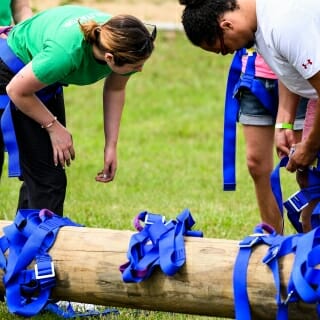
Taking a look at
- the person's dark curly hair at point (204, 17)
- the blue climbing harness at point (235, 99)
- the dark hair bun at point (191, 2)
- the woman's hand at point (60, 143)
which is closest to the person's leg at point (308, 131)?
the blue climbing harness at point (235, 99)

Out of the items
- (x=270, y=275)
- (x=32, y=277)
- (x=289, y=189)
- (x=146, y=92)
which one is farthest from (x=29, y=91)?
(x=146, y=92)

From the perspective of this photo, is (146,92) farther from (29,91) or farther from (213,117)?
(29,91)

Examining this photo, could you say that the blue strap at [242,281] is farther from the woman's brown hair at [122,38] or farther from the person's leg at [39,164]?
the person's leg at [39,164]

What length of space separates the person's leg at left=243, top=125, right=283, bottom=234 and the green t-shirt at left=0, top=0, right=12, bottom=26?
153cm

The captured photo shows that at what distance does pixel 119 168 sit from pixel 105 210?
72.0 inches

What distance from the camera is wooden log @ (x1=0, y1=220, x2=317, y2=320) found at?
4.22 metres

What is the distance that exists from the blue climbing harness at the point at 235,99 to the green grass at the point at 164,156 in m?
0.87

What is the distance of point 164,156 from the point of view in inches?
403

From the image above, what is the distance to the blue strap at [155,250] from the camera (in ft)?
14.3

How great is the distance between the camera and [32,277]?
4664 mm

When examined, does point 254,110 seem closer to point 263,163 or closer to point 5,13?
point 263,163

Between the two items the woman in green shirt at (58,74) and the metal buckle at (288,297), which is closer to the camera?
the metal buckle at (288,297)

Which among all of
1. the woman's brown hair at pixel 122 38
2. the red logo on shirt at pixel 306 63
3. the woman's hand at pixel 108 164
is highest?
the red logo on shirt at pixel 306 63

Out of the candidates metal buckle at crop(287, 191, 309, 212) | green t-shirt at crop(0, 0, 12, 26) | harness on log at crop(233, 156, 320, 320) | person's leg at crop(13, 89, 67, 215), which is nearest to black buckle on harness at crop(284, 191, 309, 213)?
metal buckle at crop(287, 191, 309, 212)
